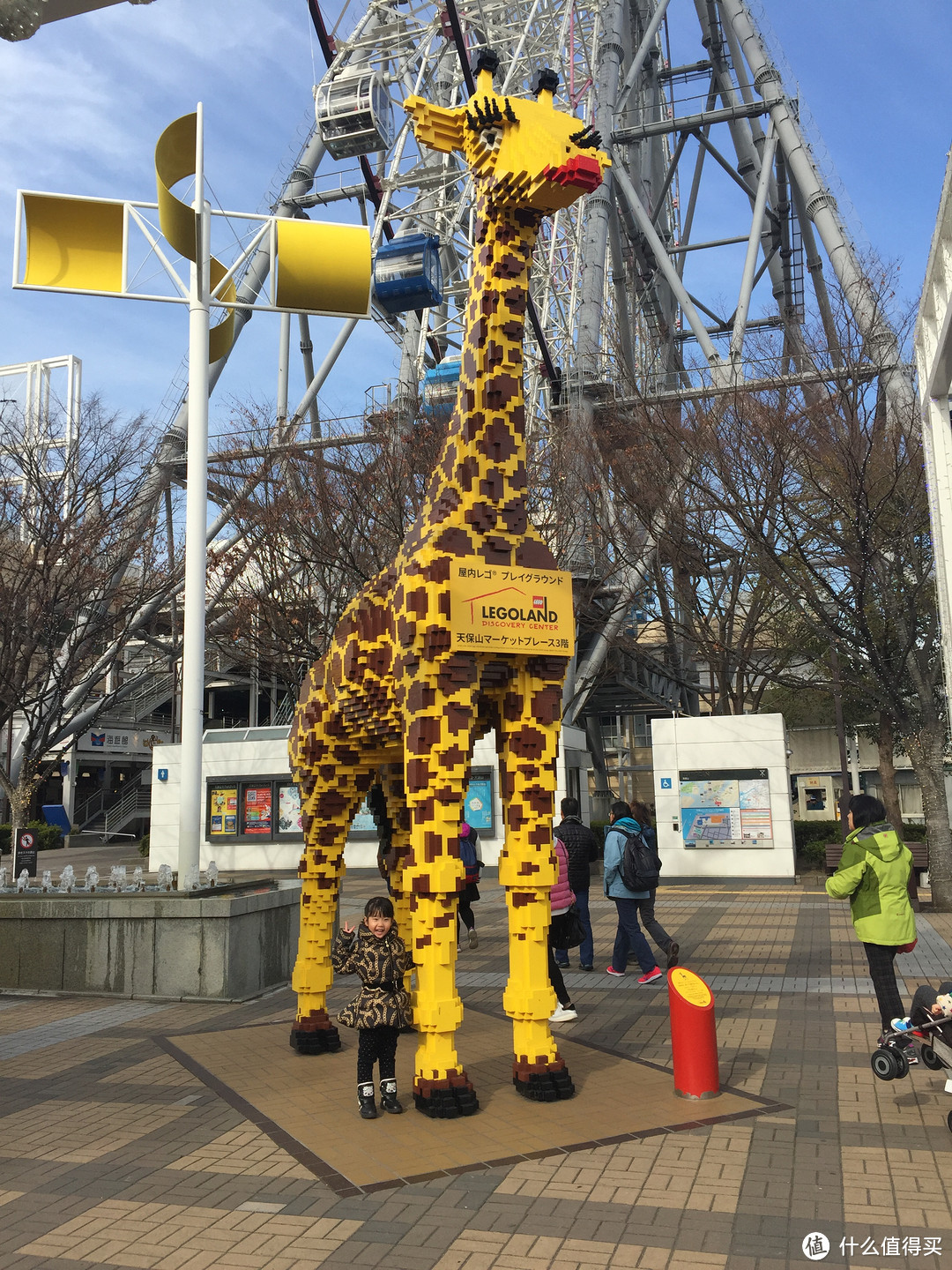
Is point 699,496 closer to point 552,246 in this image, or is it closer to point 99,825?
point 552,246

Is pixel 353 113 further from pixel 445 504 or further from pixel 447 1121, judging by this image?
pixel 447 1121

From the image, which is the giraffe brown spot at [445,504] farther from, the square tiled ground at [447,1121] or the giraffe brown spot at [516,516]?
the square tiled ground at [447,1121]

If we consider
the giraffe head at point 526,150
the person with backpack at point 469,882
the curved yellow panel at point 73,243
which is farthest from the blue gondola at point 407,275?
the giraffe head at point 526,150

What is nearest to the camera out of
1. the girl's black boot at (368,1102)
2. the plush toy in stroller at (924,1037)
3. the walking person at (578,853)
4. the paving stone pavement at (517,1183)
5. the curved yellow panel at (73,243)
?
the paving stone pavement at (517,1183)

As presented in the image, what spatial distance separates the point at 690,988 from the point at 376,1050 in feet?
6.38

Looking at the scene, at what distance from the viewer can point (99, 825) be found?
3956cm

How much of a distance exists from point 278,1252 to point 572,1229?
123 cm

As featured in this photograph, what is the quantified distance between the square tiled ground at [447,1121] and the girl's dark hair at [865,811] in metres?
1.82

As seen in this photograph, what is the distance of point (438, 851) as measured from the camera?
598 centimetres

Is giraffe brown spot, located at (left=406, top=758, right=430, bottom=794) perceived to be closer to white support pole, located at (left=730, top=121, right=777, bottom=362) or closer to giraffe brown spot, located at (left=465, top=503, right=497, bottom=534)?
giraffe brown spot, located at (left=465, top=503, right=497, bottom=534)

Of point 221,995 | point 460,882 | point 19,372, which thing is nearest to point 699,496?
point 221,995

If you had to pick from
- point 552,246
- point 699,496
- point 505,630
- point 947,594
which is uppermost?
point 552,246

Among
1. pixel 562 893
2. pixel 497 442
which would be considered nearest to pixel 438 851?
pixel 497 442

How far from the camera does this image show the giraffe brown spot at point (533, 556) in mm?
6426
